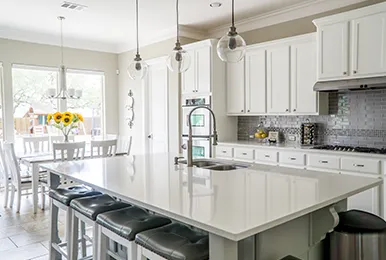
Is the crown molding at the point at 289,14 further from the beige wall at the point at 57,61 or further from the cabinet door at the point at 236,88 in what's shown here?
the beige wall at the point at 57,61

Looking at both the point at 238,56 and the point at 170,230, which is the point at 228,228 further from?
the point at 238,56

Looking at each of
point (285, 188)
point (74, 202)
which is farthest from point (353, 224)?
point (74, 202)

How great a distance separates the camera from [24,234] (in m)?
3.61

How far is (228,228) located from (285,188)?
0.71 m

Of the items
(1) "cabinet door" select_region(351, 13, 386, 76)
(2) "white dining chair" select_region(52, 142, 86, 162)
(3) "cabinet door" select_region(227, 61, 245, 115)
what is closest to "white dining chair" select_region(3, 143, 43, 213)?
(2) "white dining chair" select_region(52, 142, 86, 162)

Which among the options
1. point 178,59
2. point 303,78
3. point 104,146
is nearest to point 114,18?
point 104,146

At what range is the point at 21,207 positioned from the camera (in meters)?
4.62

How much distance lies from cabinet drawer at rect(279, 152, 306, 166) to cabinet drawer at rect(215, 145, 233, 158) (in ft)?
2.80

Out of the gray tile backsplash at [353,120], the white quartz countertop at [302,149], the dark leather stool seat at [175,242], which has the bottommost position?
the dark leather stool seat at [175,242]

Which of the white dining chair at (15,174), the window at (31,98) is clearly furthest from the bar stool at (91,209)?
the window at (31,98)

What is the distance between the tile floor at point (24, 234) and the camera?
10.3 feet

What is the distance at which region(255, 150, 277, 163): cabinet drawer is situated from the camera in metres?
4.26

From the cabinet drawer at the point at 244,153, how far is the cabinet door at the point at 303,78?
81cm

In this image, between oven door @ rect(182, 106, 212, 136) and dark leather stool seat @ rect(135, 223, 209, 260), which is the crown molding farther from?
dark leather stool seat @ rect(135, 223, 209, 260)
